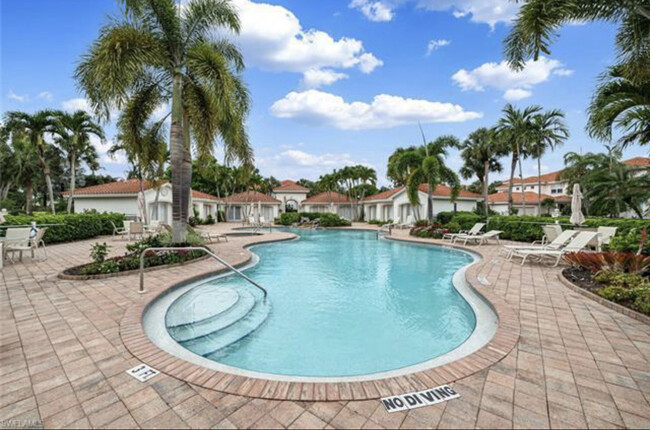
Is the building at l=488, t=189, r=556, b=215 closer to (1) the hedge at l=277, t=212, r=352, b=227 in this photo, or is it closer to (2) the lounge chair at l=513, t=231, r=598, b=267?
(1) the hedge at l=277, t=212, r=352, b=227

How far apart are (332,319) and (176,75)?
980 centimetres

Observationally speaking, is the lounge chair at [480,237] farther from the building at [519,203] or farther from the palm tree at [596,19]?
the building at [519,203]

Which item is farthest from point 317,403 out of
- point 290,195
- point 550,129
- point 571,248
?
point 290,195

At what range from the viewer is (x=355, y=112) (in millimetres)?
27375

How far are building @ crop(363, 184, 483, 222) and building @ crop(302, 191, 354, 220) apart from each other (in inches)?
281

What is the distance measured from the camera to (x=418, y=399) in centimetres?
262

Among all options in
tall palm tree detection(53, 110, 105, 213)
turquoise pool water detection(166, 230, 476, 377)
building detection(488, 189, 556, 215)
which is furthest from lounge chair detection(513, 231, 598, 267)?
building detection(488, 189, 556, 215)

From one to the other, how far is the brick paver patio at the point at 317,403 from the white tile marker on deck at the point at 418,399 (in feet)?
0.22

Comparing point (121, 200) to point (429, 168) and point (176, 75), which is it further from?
point (429, 168)

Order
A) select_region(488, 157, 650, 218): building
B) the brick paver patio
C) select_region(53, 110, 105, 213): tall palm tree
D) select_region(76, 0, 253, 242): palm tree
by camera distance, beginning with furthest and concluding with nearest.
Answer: select_region(488, 157, 650, 218): building
select_region(53, 110, 105, 213): tall palm tree
select_region(76, 0, 253, 242): palm tree
the brick paver patio

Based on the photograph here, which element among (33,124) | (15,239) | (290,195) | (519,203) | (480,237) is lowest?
(480,237)

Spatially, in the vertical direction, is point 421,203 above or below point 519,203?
below

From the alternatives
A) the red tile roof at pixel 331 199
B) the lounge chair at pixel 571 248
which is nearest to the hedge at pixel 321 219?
the red tile roof at pixel 331 199

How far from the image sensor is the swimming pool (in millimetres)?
4191
